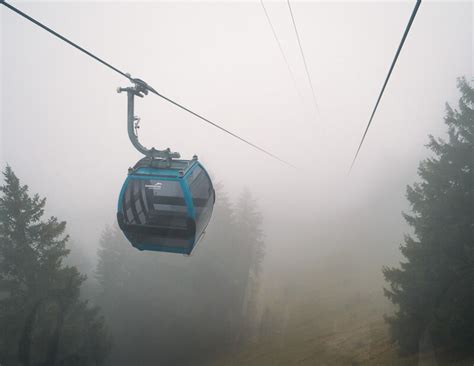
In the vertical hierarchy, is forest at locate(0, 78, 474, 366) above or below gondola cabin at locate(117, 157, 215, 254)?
below

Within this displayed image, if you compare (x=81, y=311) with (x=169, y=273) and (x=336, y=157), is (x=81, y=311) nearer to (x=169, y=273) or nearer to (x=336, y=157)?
(x=169, y=273)

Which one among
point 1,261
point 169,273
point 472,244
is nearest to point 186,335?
point 169,273

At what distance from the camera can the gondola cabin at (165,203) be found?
6006mm

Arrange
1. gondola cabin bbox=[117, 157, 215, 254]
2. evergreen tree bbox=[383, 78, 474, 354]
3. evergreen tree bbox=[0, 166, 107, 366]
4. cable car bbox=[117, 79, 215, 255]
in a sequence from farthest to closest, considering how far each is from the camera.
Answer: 1. evergreen tree bbox=[0, 166, 107, 366]
2. evergreen tree bbox=[383, 78, 474, 354]
3. gondola cabin bbox=[117, 157, 215, 254]
4. cable car bbox=[117, 79, 215, 255]

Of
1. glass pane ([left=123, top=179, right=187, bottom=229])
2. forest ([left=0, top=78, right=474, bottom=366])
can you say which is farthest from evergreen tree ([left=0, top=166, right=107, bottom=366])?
glass pane ([left=123, top=179, right=187, bottom=229])

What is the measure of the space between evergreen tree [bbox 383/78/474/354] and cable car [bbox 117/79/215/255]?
38.7 ft

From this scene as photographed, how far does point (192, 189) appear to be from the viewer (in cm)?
620

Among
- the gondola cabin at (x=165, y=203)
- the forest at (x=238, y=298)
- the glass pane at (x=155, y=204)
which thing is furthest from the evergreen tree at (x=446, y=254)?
the glass pane at (x=155, y=204)

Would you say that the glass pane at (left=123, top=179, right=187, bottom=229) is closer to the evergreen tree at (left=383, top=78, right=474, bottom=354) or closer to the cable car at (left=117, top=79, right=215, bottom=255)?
the cable car at (left=117, top=79, right=215, bottom=255)

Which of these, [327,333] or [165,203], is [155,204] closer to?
[165,203]

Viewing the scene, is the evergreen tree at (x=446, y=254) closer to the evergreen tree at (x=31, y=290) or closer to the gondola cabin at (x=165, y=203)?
the gondola cabin at (x=165, y=203)

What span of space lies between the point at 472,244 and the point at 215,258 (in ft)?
68.4

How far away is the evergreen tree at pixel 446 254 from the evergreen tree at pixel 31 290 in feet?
63.7

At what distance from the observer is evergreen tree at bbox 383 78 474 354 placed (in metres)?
11.3
